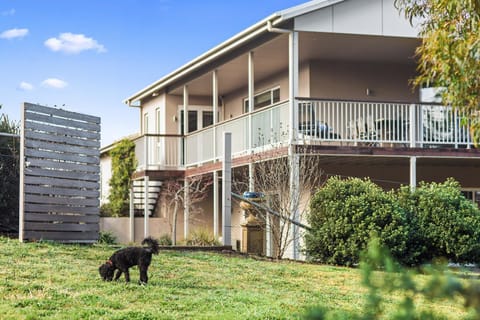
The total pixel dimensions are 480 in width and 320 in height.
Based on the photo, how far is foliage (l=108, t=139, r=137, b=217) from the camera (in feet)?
82.5

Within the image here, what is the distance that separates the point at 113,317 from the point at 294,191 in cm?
819

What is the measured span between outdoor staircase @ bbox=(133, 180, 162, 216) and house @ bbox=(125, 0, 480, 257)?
1.98ft

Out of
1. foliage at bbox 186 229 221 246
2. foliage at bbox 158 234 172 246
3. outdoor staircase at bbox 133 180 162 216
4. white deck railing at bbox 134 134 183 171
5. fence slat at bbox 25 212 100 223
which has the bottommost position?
foliage at bbox 158 234 172 246

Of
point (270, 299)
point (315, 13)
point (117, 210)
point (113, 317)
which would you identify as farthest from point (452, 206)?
point (117, 210)

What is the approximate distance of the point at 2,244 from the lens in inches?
527

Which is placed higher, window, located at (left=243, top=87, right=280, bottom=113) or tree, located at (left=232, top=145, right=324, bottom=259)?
window, located at (left=243, top=87, right=280, bottom=113)

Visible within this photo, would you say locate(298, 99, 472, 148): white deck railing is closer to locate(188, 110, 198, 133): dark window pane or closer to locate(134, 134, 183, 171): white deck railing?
locate(134, 134, 183, 171): white deck railing

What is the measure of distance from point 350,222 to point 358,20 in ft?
15.7

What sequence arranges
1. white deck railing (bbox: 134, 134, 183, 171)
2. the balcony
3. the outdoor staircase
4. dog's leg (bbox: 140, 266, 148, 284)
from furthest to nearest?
1. the outdoor staircase
2. white deck railing (bbox: 134, 134, 183, 171)
3. the balcony
4. dog's leg (bbox: 140, 266, 148, 284)

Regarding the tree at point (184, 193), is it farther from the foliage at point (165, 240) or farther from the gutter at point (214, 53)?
the gutter at point (214, 53)

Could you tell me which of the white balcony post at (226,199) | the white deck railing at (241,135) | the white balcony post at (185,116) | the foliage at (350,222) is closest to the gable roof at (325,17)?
the white deck railing at (241,135)

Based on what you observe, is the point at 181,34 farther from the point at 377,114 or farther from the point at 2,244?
the point at 2,244

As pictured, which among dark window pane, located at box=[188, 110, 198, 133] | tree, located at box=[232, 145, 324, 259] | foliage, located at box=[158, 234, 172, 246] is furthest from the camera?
dark window pane, located at box=[188, 110, 198, 133]

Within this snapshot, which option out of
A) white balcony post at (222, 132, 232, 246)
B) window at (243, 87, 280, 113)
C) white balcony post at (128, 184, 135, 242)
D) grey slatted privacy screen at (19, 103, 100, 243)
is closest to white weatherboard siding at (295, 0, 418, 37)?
white balcony post at (222, 132, 232, 246)
